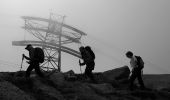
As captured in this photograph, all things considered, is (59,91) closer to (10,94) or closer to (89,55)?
(10,94)

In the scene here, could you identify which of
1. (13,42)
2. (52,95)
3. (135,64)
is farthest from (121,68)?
(13,42)

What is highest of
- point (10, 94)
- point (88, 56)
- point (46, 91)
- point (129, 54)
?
point (129, 54)

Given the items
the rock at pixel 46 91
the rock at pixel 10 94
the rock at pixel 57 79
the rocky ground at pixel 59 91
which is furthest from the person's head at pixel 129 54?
the rock at pixel 10 94

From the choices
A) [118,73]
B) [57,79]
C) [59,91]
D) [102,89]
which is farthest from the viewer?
[118,73]

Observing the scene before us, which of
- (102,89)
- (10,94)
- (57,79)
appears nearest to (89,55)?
(57,79)

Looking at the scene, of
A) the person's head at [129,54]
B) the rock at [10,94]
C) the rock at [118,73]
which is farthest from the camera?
the rock at [118,73]

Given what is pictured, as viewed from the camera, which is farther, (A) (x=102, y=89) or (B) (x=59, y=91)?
(A) (x=102, y=89)

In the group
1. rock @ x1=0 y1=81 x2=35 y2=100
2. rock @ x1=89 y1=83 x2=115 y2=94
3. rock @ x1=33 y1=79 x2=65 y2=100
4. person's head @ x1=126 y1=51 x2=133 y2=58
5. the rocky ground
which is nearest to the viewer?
rock @ x1=0 y1=81 x2=35 y2=100

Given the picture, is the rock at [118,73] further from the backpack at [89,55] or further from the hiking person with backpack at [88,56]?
the backpack at [89,55]

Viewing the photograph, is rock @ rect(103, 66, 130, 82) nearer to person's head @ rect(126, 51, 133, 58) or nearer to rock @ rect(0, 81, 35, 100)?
person's head @ rect(126, 51, 133, 58)

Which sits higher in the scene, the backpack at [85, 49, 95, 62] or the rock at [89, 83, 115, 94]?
the backpack at [85, 49, 95, 62]

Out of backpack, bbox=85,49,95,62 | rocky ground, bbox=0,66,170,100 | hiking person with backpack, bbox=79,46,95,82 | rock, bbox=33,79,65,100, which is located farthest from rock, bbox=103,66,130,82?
rock, bbox=33,79,65,100

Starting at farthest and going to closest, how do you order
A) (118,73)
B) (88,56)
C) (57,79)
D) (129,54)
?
(118,73), (88,56), (57,79), (129,54)

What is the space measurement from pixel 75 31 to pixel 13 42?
9.80 meters
